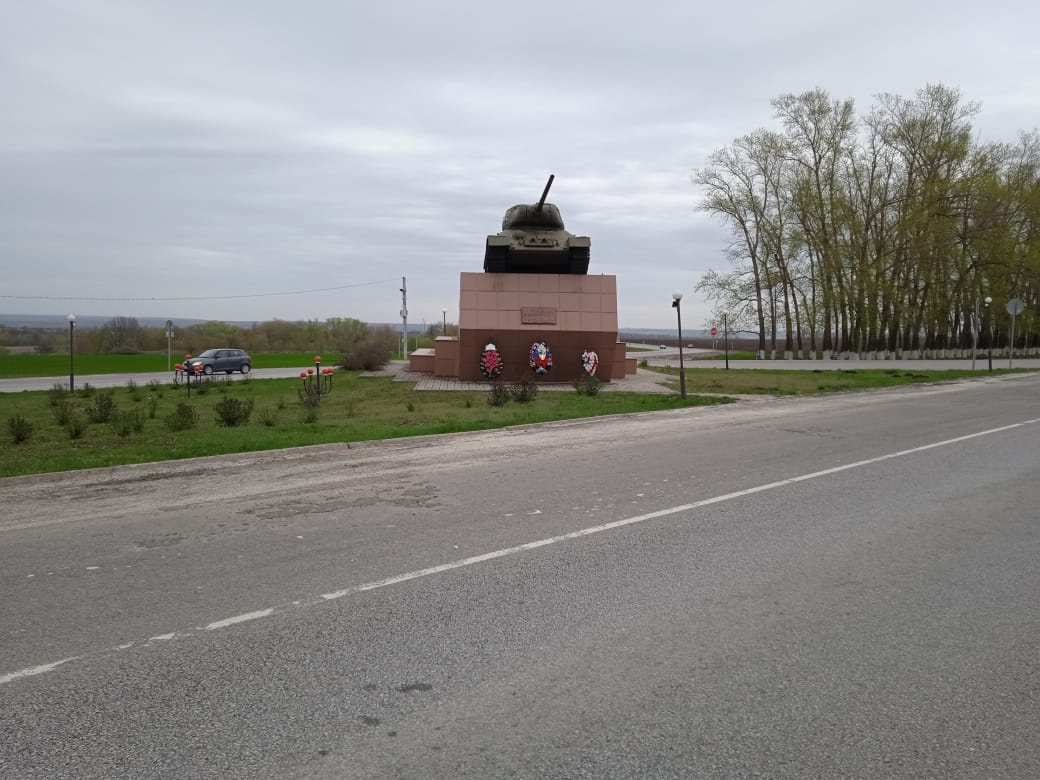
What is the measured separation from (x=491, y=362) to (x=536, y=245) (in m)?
4.06

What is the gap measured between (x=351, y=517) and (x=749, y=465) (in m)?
5.01

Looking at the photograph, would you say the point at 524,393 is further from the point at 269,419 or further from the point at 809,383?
the point at 809,383

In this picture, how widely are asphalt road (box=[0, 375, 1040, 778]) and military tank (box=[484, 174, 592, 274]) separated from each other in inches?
662

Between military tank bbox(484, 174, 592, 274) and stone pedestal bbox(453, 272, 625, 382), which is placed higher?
military tank bbox(484, 174, 592, 274)

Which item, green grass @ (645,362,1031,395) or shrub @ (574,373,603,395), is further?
green grass @ (645,362,1031,395)

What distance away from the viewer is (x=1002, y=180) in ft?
169

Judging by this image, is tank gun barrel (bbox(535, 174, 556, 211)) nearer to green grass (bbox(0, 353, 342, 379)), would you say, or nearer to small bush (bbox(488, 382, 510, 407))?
small bush (bbox(488, 382, 510, 407))

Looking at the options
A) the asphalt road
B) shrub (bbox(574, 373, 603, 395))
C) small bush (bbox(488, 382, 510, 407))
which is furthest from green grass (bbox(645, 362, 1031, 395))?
the asphalt road

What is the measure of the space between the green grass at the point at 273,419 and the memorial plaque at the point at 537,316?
12.6ft

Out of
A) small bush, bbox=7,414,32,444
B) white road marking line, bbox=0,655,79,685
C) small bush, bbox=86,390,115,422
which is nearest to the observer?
white road marking line, bbox=0,655,79,685

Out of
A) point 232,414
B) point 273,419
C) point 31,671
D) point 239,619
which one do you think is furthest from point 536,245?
point 31,671

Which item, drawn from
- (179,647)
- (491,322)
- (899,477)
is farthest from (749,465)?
(491,322)

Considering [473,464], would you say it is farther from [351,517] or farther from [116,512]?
[116,512]

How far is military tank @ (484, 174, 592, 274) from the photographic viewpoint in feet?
78.9
